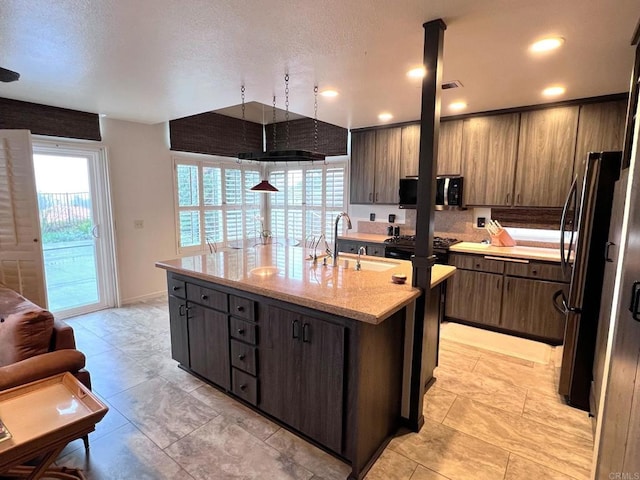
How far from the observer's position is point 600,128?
3268mm

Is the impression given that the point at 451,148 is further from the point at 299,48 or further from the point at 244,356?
the point at 244,356

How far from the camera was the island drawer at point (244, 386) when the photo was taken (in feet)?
7.60

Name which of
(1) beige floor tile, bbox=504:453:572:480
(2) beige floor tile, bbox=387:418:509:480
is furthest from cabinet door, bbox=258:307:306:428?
(1) beige floor tile, bbox=504:453:572:480

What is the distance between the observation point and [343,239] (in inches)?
190

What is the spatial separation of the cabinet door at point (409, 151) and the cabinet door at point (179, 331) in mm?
3206

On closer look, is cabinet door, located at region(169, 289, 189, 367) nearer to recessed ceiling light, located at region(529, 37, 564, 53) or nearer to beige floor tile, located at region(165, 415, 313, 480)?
beige floor tile, located at region(165, 415, 313, 480)

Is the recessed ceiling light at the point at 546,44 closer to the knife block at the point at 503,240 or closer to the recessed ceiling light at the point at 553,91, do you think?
the recessed ceiling light at the point at 553,91

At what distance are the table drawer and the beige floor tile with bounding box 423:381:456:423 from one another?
157 cm

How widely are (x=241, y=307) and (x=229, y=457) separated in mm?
870

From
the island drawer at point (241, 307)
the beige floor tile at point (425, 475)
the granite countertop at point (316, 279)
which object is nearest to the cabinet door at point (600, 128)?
the granite countertop at point (316, 279)

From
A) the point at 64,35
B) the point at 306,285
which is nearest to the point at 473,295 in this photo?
the point at 306,285

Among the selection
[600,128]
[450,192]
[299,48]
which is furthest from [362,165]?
[299,48]

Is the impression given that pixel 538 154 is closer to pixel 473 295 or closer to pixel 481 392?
pixel 473 295

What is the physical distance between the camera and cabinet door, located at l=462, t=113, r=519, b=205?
3756mm
